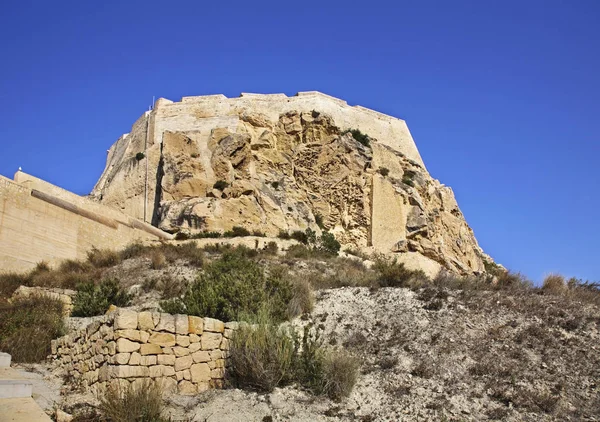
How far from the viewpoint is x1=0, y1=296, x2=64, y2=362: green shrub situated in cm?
841

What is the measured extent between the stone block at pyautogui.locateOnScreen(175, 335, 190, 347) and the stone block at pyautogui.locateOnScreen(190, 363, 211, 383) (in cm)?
31

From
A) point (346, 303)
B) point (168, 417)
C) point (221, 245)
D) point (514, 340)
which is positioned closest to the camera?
point (168, 417)

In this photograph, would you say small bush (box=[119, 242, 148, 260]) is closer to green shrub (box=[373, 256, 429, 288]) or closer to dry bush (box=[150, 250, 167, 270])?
dry bush (box=[150, 250, 167, 270])

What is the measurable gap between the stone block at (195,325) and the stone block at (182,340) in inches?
4.7

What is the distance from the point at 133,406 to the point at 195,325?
1865 mm

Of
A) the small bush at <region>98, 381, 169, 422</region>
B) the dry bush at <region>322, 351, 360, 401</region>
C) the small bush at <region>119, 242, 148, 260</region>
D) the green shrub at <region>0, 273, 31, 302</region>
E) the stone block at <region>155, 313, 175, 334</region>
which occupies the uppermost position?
the small bush at <region>119, 242, 148, 260</region>

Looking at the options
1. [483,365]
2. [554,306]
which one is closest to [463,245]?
[554,306]

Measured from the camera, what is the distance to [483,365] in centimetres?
777

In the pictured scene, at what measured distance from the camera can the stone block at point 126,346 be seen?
657cm

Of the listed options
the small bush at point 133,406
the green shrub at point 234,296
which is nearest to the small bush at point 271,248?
the green shrub at point 234,296

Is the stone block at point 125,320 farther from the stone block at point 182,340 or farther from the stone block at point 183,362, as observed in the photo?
the stone block at point 183,362

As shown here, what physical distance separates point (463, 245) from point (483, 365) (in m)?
24.5

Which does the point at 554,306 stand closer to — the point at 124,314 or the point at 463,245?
the point at 124,314

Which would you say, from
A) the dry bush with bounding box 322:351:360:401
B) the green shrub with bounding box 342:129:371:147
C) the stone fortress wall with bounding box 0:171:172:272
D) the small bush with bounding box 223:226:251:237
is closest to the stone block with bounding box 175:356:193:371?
the dry bush with bounding box 322:351:360:401
